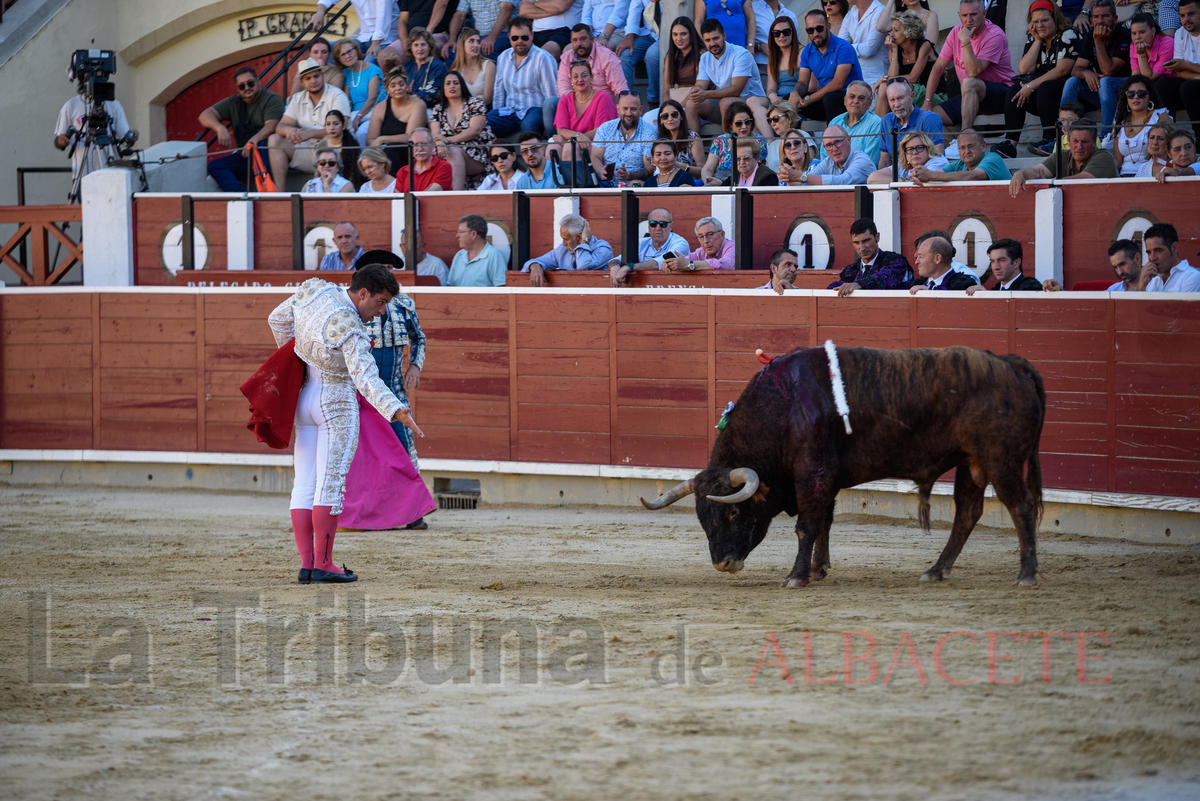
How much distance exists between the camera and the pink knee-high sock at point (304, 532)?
540 centimetres

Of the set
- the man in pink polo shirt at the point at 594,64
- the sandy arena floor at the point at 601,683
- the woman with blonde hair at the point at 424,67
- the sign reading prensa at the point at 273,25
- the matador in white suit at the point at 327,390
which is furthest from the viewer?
the sign reading prensa at the point at 273,25

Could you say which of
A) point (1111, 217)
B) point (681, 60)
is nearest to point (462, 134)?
point (681, 60)

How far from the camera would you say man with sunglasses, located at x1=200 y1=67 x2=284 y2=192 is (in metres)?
11.3

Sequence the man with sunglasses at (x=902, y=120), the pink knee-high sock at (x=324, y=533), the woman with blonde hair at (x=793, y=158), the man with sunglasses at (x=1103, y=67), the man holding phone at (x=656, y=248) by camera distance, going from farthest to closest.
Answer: the man holding phone at (x=656, y=248)
the woman with blonde hair at (x=793, y=158)
the man with sunglasses at (x=902, y=120)
the man with sunglasses at (x=1103, y=67)
the pink knee-high sock at (x=324, y=533)

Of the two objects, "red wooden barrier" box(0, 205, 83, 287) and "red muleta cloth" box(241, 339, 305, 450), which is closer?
"red muleta cloth" box(241, 339, 305, 450)

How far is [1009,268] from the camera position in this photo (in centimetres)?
730

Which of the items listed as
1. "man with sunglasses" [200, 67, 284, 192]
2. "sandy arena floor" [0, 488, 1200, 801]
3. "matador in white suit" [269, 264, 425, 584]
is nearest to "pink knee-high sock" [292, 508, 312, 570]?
"matador in white suit" [269, 264, 425, 584]

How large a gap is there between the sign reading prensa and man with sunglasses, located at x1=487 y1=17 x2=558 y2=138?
4.71 m

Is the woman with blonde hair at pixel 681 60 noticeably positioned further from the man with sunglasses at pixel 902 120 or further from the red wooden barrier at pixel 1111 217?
the red wooden barrier at pixel 1111 217

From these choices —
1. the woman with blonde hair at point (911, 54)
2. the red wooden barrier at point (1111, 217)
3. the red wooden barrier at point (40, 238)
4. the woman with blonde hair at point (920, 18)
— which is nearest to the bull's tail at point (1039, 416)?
the red wooden barrier at point (1111, 217)

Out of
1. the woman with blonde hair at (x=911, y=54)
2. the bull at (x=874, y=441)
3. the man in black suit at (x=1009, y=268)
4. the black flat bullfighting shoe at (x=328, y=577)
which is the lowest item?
the black flat bullfighting shoe at (x=328, y=577)

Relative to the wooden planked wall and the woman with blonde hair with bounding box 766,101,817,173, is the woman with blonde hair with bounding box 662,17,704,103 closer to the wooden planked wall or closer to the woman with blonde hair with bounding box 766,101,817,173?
the woman with blonde hair with bounding box 766,101,817,173

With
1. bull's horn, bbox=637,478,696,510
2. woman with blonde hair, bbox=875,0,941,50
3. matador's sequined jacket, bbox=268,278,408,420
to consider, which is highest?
woman with blonde hair, bbox=875,0,941,50

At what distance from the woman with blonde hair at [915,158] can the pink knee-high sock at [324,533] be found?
14.3 ft
